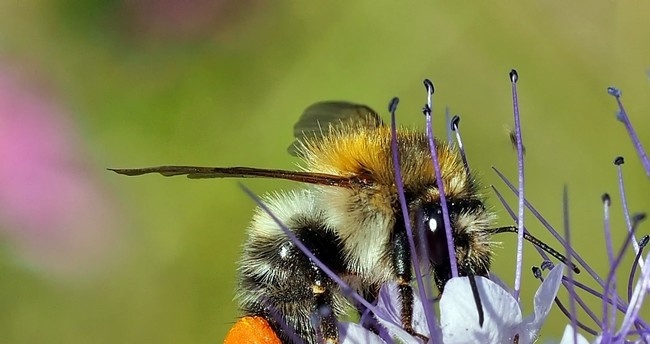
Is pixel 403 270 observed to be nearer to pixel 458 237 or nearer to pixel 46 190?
pixel 458 237

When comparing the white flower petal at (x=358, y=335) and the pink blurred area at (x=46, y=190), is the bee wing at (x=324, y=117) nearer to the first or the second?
the white flower petal at (x=358, y=335)

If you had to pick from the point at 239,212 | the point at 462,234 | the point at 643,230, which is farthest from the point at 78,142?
the point at 462,234

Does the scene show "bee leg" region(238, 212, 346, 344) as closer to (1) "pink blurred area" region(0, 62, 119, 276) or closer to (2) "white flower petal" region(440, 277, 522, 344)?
(2) "white flower petal" region(440, 277, 522, 344)

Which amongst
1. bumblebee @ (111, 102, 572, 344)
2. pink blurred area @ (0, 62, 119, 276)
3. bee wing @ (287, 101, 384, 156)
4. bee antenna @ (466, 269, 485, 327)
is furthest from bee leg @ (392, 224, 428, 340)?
pink blurred area @ (0, 62, 119, 276)

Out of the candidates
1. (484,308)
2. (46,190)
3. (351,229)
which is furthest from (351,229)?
(46,190)

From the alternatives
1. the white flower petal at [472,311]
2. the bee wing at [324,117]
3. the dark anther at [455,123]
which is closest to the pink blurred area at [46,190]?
the bee wing at [324,117]

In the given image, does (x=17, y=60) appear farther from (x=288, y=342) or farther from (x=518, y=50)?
(x=288, y=342)
